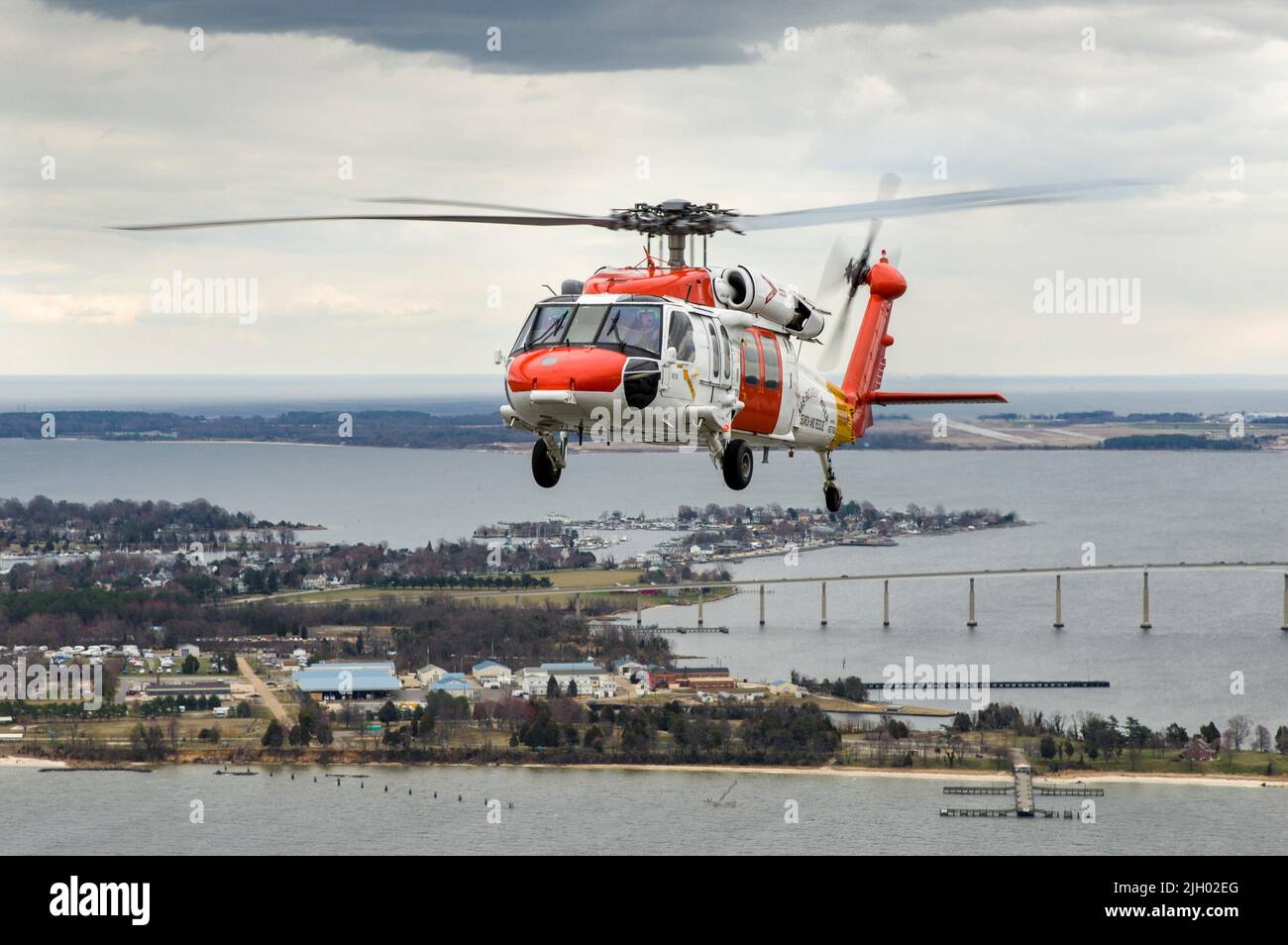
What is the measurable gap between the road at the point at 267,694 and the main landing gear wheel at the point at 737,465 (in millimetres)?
42910

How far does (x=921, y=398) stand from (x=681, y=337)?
15.4 feet

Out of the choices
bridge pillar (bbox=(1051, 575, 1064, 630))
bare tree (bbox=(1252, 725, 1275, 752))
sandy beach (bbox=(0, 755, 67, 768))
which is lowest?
sandy beach (bbox=(0, 755, 67, 768))

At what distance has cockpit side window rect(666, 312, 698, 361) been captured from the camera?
15.1m

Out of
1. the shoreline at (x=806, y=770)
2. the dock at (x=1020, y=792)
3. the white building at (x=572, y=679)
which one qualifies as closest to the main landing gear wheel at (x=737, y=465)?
the dock at (x=1020, y=792)

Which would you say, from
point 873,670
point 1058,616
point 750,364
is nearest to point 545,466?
point 750,364

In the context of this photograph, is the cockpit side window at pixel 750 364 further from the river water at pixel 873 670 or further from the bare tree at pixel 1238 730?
the bare tree at pixel 1238 730

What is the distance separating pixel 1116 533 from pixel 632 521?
2936 centimetres

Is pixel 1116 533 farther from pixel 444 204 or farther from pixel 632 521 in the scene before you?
pixel 444 204

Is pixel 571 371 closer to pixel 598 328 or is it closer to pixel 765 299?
pixel 598 328

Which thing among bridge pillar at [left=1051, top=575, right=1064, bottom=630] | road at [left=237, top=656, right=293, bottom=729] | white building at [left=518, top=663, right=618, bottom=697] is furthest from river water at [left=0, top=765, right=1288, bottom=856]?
bridge pillar at [left=1051, top=575, right=1064, bottom=630]

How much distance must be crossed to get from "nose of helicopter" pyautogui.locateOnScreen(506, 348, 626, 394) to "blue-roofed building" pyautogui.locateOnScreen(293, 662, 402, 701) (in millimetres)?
46798

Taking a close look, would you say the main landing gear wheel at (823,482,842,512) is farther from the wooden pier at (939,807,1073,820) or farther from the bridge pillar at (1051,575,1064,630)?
the bridge pillar at (1051,575,1064,630)

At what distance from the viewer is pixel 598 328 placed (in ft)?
49.5

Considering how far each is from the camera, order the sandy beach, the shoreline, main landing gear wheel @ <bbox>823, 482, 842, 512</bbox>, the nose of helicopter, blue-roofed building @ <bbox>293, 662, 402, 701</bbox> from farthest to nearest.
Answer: blue-roofed building @ <bbox>293, 662, 402, 701</bbox>, the sandy beach, the shoreline, main landing gear wheel @ <bbox>823, 482, 842, 512</bbox>, the nose of helicopter
